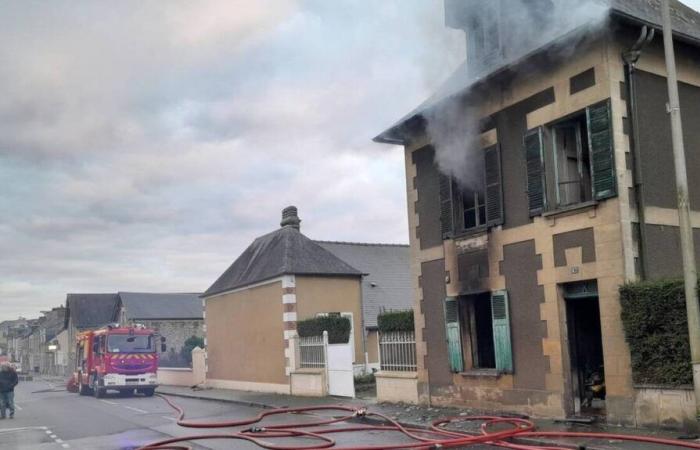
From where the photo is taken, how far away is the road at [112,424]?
12.6 meters

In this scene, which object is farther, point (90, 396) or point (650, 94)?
point (90, 396)

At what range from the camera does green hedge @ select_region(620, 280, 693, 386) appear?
10547 mm

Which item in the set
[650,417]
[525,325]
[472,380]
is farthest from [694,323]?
[472,380]

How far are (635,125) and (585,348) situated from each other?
4.29 meters

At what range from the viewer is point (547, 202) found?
13.2 m

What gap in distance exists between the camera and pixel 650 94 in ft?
41.1

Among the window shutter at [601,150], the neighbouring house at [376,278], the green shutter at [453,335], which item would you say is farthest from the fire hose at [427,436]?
the neighbouring house at [376,278]

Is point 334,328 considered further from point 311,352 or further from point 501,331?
point 501,331

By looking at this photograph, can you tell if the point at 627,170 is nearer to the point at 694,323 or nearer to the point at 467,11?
the point at 694,323

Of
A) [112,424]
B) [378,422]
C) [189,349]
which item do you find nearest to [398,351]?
[378,422]

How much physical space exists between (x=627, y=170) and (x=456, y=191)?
441 centimetres

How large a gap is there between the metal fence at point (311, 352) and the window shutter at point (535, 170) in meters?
9.79

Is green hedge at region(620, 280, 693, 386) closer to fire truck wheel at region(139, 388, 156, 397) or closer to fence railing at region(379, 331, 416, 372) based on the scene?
fence railing at region(379, 331, 416, 372)

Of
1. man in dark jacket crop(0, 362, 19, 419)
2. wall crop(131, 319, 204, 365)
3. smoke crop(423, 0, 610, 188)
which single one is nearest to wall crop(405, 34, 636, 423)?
smoke crop(423, 0, 610, 188)
